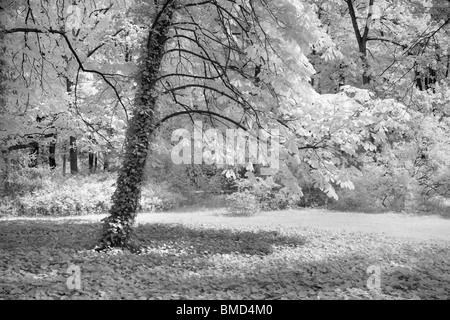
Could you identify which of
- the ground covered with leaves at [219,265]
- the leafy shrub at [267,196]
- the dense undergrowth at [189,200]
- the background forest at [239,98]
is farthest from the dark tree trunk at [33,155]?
the leafy shrub at [267,196]

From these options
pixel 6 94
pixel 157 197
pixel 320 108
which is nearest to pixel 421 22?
pixel 320 108

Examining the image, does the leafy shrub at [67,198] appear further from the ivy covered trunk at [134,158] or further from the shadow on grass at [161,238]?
the ivy covered trunk at [134,158]

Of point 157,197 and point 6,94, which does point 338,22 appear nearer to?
point 157,197

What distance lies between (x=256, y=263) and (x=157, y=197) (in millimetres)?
11574

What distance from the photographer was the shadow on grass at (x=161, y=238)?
363 inches

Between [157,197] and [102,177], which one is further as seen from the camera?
[102,177]

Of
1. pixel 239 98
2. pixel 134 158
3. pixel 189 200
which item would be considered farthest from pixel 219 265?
pixel 189 200

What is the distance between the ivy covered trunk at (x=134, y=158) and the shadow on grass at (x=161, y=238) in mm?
540

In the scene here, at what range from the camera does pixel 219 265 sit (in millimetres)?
7641

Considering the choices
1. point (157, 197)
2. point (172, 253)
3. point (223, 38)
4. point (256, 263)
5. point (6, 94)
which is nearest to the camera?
point (256, 263)

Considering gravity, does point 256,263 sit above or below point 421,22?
below

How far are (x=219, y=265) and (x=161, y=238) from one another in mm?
2958

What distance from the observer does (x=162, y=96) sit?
9516 mm

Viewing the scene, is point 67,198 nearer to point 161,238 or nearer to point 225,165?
point 161,238
